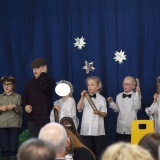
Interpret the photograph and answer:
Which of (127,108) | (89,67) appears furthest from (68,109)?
(89,67)

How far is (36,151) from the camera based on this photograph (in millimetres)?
2158

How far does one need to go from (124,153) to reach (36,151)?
45 cm

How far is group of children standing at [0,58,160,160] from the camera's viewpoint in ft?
19.5

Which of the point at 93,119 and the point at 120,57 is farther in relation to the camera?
the point at 120,57

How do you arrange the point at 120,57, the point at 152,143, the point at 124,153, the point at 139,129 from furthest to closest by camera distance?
the point at 120,57, the point at 139,129, the point at 152,143, the point at 124,153

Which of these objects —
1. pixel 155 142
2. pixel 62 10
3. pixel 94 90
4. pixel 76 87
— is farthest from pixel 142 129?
pixel 155 142

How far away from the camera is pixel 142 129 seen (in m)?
5.59

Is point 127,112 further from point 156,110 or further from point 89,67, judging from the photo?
point 89,67

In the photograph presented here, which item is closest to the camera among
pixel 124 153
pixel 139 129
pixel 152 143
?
pixel 124 153

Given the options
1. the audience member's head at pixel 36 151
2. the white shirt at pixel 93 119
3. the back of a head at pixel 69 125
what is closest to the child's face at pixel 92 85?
the white shirt at pixel 93 119

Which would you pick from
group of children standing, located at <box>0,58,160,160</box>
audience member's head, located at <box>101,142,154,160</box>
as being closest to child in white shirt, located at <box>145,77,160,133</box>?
group of children standing, located at <box>0,58,160,160</box>

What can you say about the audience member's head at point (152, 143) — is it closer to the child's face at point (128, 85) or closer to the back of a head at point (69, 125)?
the back of a head at point (69, 125)

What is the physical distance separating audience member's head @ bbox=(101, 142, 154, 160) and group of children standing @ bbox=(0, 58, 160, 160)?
12.3 ft

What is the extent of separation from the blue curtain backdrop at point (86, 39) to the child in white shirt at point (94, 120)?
63 centimetres
